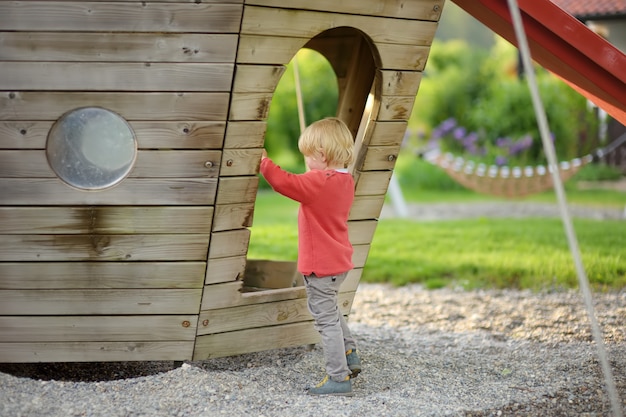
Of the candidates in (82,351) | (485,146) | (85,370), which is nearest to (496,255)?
(85,370)

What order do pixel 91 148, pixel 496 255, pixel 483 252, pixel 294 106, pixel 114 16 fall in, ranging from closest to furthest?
pixel 114 16 → pixel 91 148 → pixel 496 255 → pixel 483 252 → pixel 294 106

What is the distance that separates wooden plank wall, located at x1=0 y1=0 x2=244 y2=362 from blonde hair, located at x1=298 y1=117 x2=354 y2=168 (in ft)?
1.11

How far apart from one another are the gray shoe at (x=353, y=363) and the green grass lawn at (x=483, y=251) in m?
3.40

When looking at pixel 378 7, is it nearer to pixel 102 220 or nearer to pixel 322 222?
pixel 322 222

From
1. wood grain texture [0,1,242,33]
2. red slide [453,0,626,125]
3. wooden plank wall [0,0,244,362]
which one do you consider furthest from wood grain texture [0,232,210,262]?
red slide [453,0,626,125]

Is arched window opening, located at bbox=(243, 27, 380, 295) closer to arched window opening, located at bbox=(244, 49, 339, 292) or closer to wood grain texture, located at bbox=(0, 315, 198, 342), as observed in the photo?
arched window opening, located at bbox=(244, 49, 339, 292)

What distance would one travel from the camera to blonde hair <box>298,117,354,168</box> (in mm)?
3998

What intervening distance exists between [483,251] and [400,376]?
4.27 m

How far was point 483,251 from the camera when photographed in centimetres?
861

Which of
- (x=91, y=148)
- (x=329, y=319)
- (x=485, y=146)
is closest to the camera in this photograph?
(x=91, y=148)

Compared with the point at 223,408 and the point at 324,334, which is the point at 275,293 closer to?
the point at 324,334

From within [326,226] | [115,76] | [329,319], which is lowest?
[329,319]

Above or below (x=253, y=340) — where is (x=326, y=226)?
above

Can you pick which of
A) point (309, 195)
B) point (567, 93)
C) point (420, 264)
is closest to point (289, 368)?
point (309, 195)
